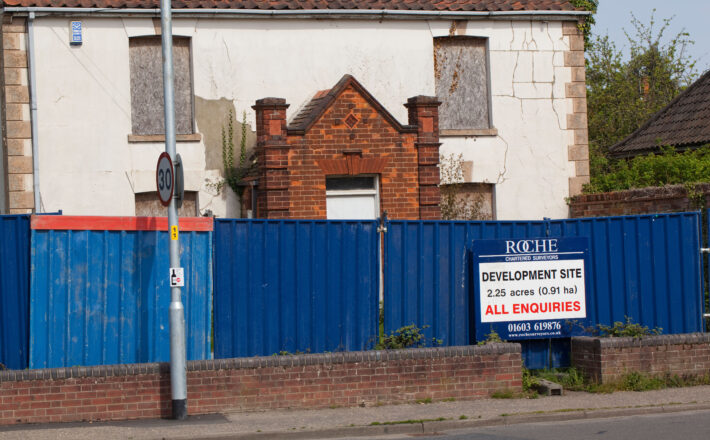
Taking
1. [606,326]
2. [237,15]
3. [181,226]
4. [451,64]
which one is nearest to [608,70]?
[451,64]

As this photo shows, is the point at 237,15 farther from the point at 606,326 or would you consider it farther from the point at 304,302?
the point at 606,326

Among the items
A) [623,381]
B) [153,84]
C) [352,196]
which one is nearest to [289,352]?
[623,381]

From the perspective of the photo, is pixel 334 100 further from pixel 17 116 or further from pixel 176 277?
pixel 176 277

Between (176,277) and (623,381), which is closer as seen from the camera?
(176,277)

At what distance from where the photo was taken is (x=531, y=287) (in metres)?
13.7

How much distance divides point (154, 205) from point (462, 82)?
627 cm

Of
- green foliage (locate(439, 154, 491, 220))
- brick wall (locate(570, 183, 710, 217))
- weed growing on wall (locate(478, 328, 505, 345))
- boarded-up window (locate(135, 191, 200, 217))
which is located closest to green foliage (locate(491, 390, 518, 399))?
weed growing on wall (locate(478, 328, 505, 345))

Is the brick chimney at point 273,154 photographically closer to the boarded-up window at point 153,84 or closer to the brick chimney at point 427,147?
the boarded-up window at point 153,84

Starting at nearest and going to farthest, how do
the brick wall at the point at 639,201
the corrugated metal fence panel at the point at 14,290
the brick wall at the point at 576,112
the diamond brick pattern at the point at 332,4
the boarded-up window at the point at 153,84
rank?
the corrugated metal fence panel at the point at 14,290 → the brick wall at the point at 639,201 → the diamond brick pattern at the point at 332,4 → the boarded-up window at the point at 153,84 → the brick wall at the point at 576,112

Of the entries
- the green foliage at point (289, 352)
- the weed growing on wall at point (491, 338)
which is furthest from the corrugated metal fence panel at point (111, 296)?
the weed growing on wall at point (491, 338)

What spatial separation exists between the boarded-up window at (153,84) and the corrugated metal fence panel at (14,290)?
6.84m

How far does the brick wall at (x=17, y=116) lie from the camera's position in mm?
17766

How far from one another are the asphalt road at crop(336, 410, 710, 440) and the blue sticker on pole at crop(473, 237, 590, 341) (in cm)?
215

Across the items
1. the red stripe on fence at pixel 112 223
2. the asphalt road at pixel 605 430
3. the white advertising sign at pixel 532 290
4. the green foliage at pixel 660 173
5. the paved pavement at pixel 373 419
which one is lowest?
the asphalt road at pixel 605 430
